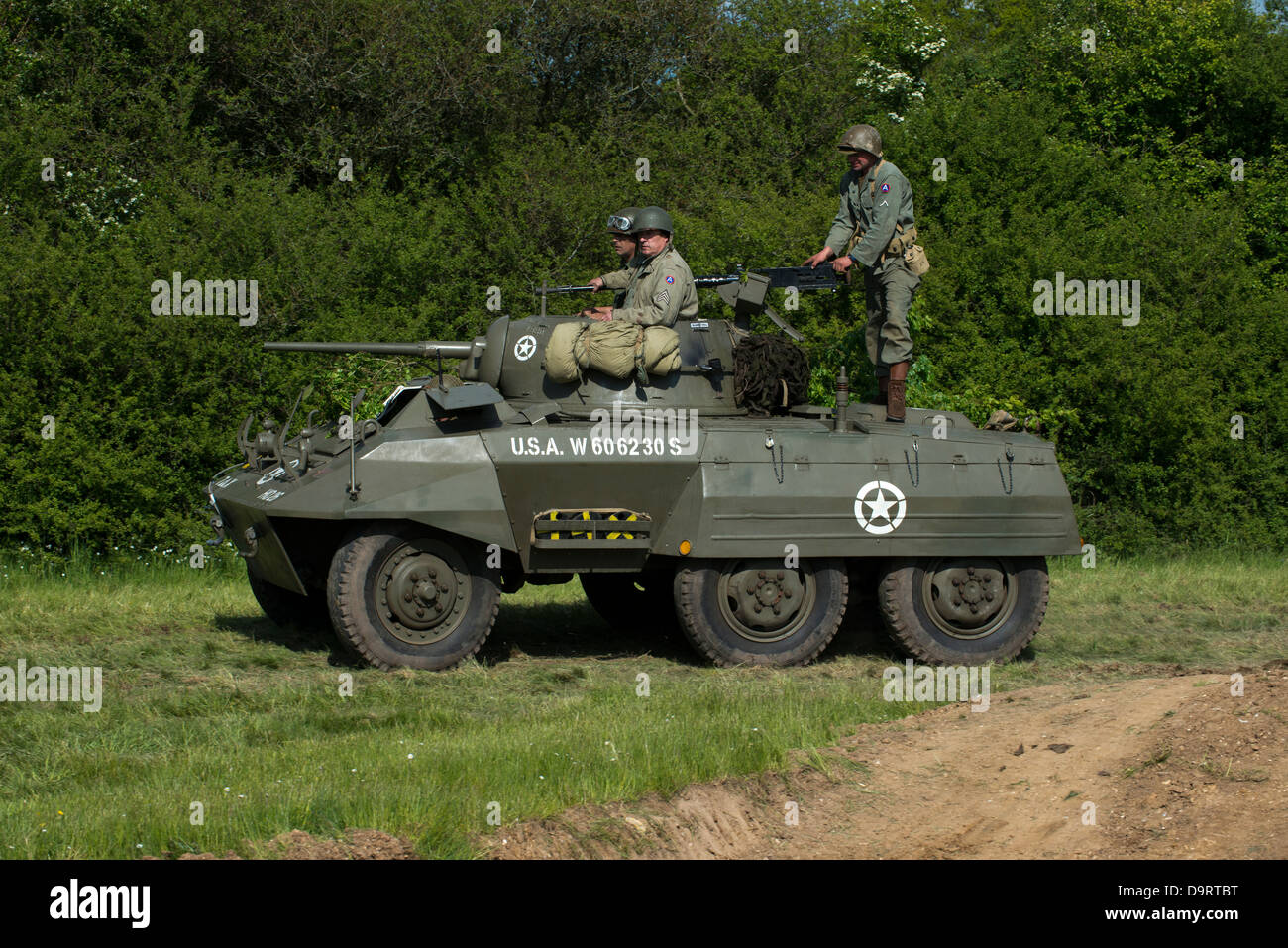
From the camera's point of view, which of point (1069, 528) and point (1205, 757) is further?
point (1069, 528)

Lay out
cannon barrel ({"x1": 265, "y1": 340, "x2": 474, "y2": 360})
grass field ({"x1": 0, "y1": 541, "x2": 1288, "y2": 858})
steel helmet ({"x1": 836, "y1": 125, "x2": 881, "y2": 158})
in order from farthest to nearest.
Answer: steel helmet ({"x1": 836, "y1": 125, "x2": 881, "y2": 158})
cannon barrel ({"x1": 265, "y1": 340, "x2": 474, "y2": 360})
grass field ({"x1": 0, "y1": 541, "x2": 1288, "y2": 858})

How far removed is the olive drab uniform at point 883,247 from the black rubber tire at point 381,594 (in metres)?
3.32

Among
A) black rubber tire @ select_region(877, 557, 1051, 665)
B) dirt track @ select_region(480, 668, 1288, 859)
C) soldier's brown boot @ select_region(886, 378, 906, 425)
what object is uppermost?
soldier's brown boot @ select_region(886, 378, 906, 425)

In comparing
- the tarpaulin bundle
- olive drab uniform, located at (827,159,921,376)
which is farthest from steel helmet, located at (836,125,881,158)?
the tarpaulin bundle

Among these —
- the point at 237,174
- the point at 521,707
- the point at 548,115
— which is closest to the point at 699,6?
the point at 548,115

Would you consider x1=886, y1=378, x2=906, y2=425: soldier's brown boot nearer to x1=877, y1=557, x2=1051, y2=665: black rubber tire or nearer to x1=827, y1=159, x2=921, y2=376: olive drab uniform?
x1=827, y1=159, x2=921, y2=376: olive drab uniform

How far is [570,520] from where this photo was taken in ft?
32.9

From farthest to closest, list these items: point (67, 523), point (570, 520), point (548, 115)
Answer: point (548, 115)
point (67, 523)
point (570, 520)

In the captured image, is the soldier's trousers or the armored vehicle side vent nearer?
the armored vehicle side vent

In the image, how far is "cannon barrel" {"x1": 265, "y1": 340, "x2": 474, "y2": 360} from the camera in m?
10.9

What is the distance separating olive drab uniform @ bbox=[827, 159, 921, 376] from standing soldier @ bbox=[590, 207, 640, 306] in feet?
4.67

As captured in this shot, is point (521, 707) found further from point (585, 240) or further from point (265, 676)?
point (585, 240)

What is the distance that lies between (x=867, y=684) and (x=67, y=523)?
7.88 meters

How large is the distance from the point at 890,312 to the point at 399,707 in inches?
179
